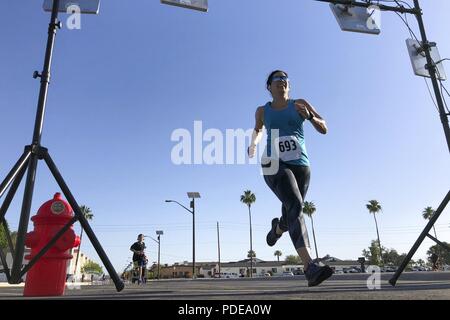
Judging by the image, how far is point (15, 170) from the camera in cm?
334

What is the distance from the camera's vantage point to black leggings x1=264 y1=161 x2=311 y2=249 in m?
3.55

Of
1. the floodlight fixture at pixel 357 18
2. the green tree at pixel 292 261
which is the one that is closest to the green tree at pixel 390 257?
the green tree at pixel 292 261

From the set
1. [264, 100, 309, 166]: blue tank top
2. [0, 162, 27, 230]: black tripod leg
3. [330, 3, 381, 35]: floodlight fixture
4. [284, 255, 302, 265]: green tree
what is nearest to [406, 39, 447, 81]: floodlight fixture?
[330, 3, 381, 35]: floodlight fixture

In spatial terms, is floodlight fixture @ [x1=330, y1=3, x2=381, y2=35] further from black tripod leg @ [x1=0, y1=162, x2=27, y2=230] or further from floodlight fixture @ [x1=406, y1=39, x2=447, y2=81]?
black tripod leg @ [x1=0, y1=162, x2=27, y2=230]

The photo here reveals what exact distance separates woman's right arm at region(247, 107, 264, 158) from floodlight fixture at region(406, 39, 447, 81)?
3512 mm

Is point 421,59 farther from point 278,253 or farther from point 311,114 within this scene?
point 278,253

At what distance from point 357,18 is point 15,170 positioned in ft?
20.7

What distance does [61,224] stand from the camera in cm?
384

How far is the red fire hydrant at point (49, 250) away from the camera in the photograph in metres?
3.70

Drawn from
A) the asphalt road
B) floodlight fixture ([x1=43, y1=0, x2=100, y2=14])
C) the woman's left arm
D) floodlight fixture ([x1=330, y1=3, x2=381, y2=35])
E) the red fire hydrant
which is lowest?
the asphalt road

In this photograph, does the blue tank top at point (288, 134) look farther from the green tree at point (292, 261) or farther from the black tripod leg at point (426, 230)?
the green tree at point (292, 261)

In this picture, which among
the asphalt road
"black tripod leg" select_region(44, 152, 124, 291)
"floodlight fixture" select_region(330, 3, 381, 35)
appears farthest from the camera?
"floodlight fixture" select_region(330, 3, 381, 35)
